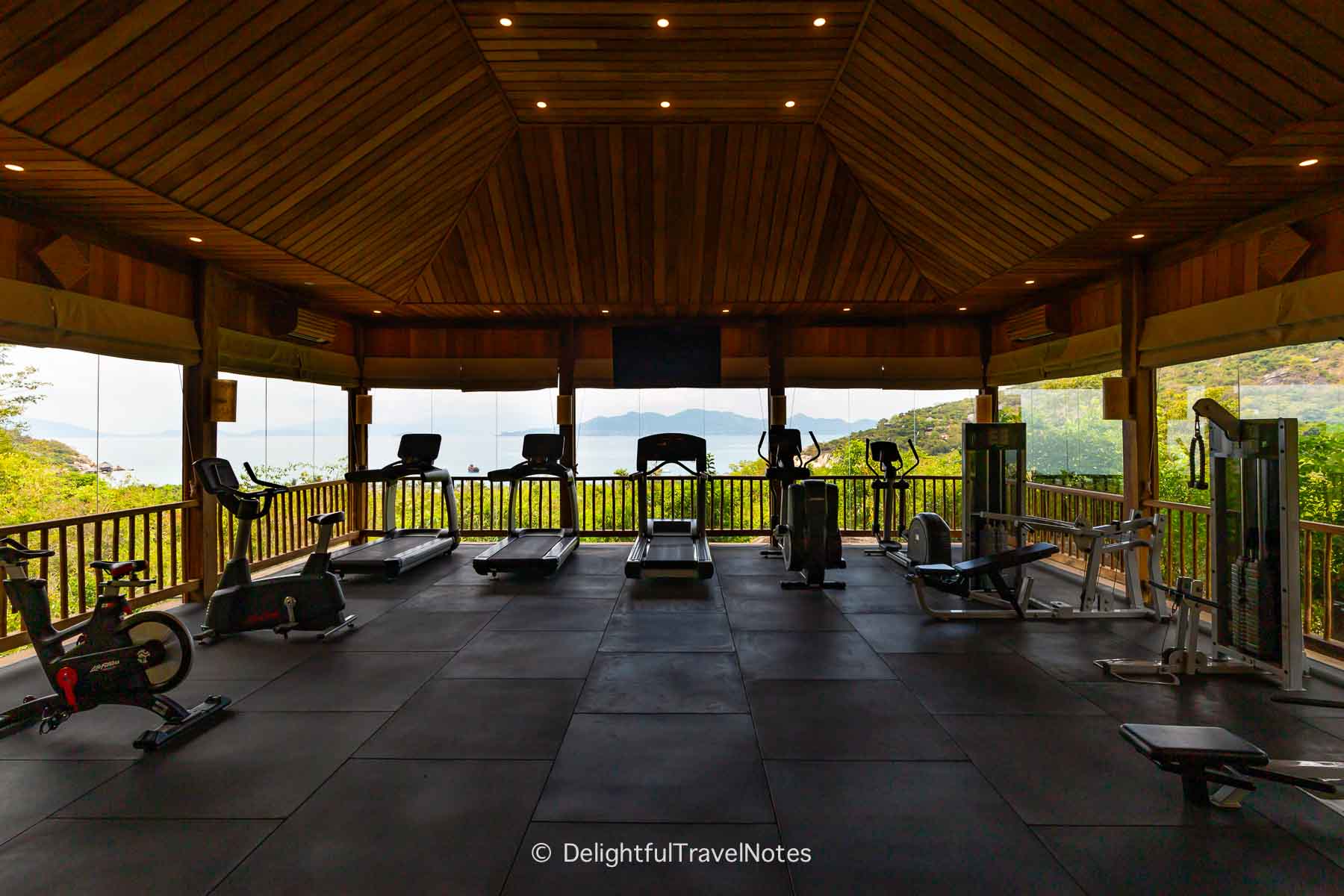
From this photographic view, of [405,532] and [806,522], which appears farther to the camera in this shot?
[405,532]

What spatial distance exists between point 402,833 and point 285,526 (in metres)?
6.19

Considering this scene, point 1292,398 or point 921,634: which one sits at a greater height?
point 1292,398

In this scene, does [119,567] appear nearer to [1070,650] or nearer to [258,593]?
[258,593]

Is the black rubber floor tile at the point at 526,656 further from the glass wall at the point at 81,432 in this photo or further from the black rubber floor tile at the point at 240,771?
the glass wall at the point at 81,432

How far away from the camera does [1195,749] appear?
8.06 feet

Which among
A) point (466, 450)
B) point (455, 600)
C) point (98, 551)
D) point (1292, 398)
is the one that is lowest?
point (455, 600)

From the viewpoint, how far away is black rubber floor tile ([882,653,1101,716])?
11.4 ft

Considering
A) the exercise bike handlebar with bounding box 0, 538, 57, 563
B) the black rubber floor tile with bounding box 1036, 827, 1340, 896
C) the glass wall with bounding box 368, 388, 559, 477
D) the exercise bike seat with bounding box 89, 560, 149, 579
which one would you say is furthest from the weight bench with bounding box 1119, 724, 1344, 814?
the glass wall with bounding box 368, 388, 559, 477

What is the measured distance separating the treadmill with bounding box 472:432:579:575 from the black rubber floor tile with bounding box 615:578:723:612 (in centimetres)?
102

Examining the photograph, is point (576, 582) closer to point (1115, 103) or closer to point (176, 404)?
point (176, 404)

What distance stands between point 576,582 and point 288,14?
16.1 feet

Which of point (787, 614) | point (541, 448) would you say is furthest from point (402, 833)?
point (541, 448)

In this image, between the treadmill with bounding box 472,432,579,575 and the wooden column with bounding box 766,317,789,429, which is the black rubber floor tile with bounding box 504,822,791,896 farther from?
the wooden column with bounding box 766,317,789,429

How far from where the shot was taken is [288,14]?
3.43m
